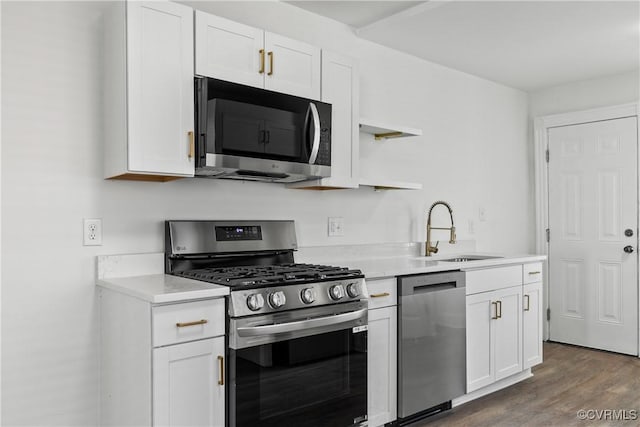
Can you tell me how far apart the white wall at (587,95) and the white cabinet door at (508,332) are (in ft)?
6.71

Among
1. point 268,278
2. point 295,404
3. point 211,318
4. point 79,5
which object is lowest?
point 295,404

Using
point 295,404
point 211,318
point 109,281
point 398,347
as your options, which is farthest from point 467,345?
point 109,281

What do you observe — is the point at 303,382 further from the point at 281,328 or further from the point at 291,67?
the point at 291,67

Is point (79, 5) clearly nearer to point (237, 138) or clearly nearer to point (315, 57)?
point (237, 138)

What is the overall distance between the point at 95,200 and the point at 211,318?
823mm

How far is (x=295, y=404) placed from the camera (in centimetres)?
228

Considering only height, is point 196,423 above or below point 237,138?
below

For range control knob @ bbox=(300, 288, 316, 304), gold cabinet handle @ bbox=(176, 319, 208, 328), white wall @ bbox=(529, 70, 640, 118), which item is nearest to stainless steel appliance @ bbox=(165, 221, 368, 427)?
range control knob @ bbox=(300, 288, 316, 304)

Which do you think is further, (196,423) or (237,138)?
(237,138)

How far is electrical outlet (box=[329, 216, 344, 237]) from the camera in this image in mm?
3312

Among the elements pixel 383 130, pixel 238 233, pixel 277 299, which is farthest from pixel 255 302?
pixel 383 130

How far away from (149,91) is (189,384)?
47.8 inches

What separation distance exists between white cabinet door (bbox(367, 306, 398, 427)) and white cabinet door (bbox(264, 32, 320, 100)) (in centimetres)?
123

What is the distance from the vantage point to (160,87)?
2.27 metres
